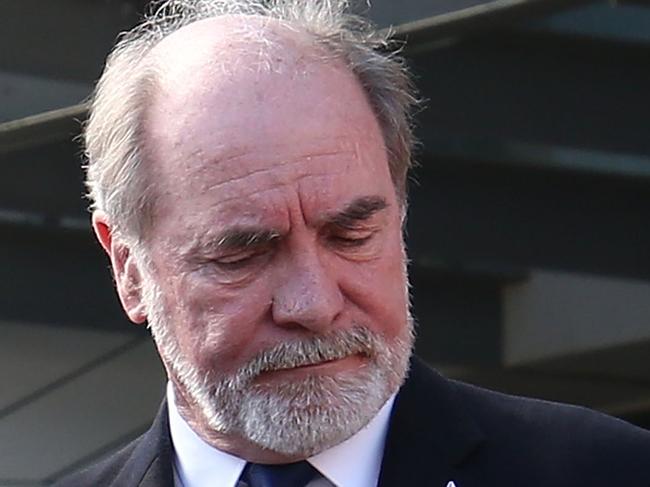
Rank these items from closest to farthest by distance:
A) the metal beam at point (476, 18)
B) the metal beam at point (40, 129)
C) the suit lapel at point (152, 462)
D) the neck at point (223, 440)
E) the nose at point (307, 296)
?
the nose at point (307, 296)
the neck at point (223, 440)
the suit lapel at point (152, 462)
the metal beam at point (476, 18)
the metal beam at point (40, 129)

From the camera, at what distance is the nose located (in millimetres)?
1715

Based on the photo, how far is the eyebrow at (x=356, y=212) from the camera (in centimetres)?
177

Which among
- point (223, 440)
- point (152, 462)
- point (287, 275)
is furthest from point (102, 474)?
point (287, 275)

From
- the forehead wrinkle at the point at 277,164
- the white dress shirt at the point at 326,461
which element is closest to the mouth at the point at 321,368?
the white dress shirt at the point at 326,461

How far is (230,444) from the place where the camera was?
1.86 meters

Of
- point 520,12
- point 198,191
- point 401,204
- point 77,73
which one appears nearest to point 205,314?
point 198,191

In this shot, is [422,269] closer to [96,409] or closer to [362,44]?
[96,409]

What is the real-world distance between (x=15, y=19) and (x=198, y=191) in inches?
124

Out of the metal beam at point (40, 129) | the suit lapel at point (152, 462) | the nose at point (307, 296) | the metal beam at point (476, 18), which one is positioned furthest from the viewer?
the metal beam at point (40, 129)

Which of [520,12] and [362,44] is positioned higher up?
[362,44]

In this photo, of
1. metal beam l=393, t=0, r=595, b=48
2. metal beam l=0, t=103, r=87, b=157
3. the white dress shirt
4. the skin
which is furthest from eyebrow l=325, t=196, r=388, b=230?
metal beam l=0, t=103, r=87, b=157

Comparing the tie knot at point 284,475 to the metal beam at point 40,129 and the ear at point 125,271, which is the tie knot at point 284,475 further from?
the metal beam at point 40,129

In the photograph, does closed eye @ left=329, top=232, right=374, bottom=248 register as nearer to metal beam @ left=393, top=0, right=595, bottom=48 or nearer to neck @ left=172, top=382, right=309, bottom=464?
neck @ left=172, top=382, right=309, bottom=464

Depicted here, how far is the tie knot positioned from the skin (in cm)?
1
